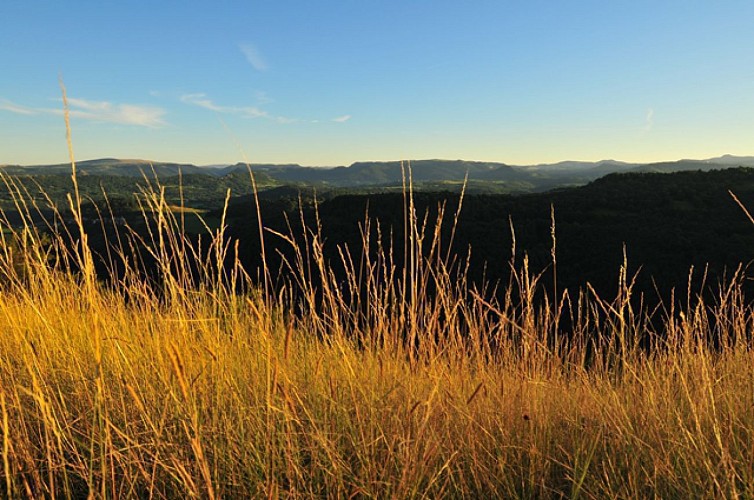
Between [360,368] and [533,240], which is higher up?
[360,368]

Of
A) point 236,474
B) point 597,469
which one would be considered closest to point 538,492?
point 597,469

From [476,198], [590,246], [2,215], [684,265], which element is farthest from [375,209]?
[2,215]

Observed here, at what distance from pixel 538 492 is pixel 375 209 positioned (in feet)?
125

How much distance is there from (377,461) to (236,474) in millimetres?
428

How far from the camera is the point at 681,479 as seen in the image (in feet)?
4.59

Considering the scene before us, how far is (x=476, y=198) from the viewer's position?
148 feet

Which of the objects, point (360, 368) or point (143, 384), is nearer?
point (143, 384)

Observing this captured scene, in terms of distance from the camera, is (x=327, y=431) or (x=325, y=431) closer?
(x=325, y=431)

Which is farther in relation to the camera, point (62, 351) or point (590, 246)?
point (590, 246)

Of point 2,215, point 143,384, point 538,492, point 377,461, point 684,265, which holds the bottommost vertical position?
point 684,265

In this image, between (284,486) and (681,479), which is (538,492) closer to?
(681,479)

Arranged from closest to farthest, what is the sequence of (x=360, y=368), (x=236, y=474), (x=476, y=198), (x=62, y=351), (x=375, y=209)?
(x=236, y=474)
(x=62, y=351)
(x=360, y=368)
(x=375, y=209)
(x=476, y=198)

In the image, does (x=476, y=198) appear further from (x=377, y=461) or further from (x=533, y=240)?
(x=377, y=461)

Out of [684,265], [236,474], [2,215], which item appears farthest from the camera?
[684,265]
